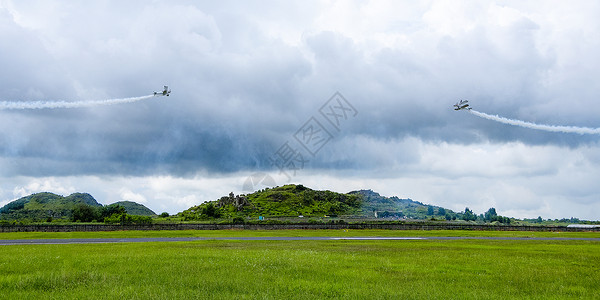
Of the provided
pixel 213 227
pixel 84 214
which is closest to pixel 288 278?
pixel 213 227

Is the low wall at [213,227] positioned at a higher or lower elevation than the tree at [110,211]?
lower

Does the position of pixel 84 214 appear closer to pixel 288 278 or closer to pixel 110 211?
pixel 110 211

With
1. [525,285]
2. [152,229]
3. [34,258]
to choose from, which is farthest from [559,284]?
[152,229]

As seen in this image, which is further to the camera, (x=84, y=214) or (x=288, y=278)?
(x=84, y=214)

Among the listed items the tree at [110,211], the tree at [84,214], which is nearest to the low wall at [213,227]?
the tree at [84,214]

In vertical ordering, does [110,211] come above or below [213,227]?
above

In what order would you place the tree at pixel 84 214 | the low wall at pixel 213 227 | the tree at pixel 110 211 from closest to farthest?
the low wall at pixel 213 227, the tree at pixel 84 214, the tree at pixel 110 211

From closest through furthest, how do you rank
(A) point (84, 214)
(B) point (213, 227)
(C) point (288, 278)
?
(C) point (288, 278) → (B) point (213, 227) → (A) point (84, 214)

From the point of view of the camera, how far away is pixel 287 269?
2827 cm

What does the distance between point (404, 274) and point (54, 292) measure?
19.9 meters

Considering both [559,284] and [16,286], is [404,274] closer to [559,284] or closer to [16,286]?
[559,284]

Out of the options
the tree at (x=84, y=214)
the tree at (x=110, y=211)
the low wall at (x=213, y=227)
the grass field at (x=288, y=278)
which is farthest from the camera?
the tree at (x=110, y=211)

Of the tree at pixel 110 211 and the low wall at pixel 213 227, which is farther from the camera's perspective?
the tree at pixel 110 211

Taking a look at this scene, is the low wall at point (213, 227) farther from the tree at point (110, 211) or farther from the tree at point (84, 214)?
the tree at point (110, 211)
